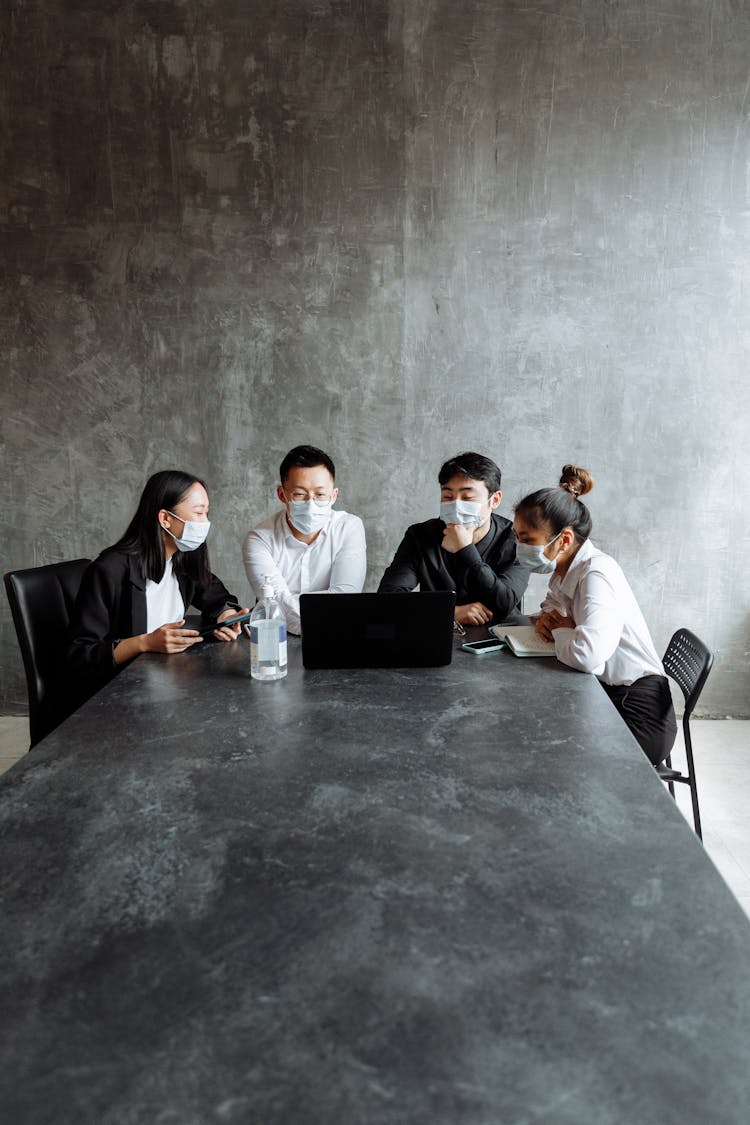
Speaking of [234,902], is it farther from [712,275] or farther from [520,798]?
[712,275]

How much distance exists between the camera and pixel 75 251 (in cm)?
347

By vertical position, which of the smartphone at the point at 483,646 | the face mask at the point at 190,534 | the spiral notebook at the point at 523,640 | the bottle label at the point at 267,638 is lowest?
the smartphone at the point at 483,646

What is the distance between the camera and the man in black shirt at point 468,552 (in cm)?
255

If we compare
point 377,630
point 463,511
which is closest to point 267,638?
point 377,630

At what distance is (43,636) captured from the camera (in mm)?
2414

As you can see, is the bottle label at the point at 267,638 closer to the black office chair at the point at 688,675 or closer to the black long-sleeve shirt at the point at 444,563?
the black long-sleeve shirt at the point at 444,563

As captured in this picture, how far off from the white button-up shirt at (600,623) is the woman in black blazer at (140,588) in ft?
3.06

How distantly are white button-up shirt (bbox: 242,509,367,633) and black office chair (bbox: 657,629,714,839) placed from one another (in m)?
1.07

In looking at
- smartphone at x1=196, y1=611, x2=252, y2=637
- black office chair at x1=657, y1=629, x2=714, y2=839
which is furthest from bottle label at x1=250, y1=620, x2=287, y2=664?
black office chair at x1=657, y1=629, x2=714, y2=839

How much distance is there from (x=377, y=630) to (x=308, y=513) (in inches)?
31.0

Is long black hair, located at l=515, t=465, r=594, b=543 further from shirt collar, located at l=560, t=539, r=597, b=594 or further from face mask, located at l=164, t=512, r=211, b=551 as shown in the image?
face mask, located at l=164, t=512, r=211, b=551

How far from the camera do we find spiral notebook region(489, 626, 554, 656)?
2055 mm

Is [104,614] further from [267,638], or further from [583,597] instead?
[583,597]

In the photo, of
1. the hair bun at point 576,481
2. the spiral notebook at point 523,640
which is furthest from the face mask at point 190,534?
the hair bun at point 576,481
